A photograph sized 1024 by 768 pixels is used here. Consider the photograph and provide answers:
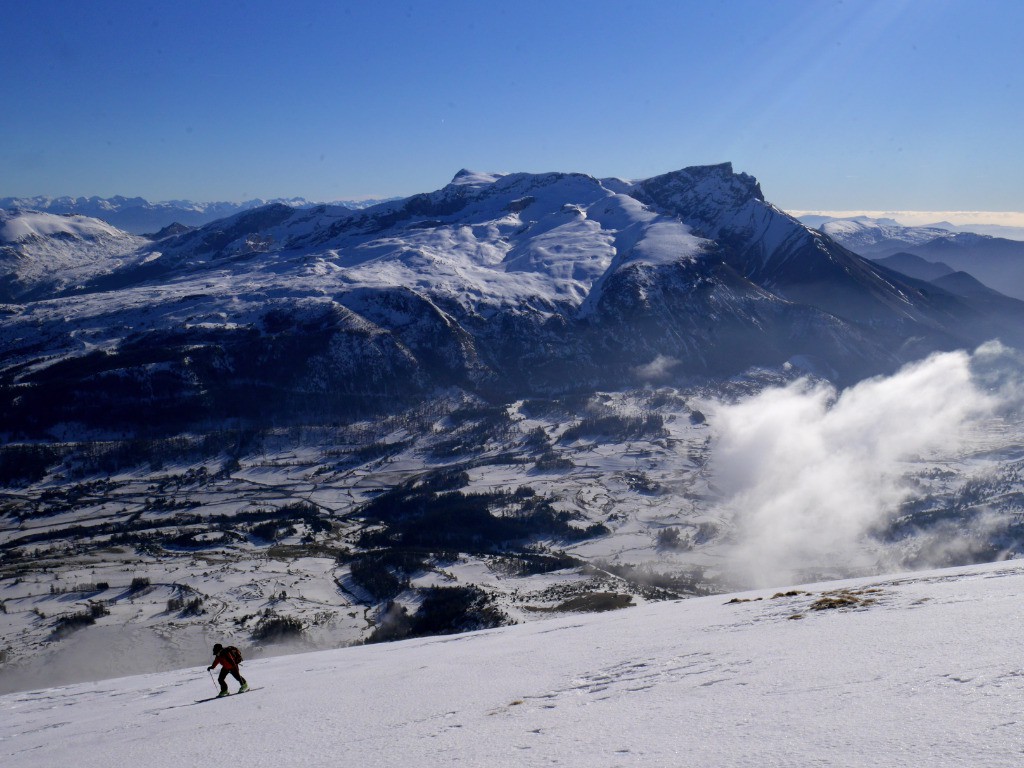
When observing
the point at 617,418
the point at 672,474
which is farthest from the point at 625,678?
the point at 617,418

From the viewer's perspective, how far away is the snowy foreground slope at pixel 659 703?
9.72 meters

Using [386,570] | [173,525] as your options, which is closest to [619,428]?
[386,570]

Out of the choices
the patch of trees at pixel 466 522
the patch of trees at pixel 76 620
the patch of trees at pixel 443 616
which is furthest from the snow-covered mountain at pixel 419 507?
the patch of trees at pixel 466 522

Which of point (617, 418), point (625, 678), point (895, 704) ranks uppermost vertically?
point (895, 704)

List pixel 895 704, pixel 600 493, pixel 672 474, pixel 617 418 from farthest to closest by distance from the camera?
pixel 617 418 → pixel 672 474 → pixel 600 493 → pixel 895 704

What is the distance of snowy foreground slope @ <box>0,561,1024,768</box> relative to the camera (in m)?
9.72

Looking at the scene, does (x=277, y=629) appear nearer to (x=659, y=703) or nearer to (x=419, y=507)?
(x=419, y=507)

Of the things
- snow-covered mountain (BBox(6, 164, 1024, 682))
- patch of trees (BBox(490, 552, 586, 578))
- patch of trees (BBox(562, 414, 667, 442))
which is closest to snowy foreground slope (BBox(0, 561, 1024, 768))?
snow-covered mountain (BBox(6, 164, 1024, 682))

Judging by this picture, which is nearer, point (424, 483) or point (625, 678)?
point (625, 678)

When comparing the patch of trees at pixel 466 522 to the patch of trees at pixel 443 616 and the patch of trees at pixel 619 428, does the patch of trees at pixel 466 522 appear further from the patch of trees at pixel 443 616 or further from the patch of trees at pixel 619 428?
the patch of trees at pixel 619 428

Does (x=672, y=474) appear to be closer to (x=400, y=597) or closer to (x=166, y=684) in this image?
(x=400, y=597)

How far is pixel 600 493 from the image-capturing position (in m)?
138

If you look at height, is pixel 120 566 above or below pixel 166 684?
below

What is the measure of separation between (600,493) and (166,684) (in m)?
114
